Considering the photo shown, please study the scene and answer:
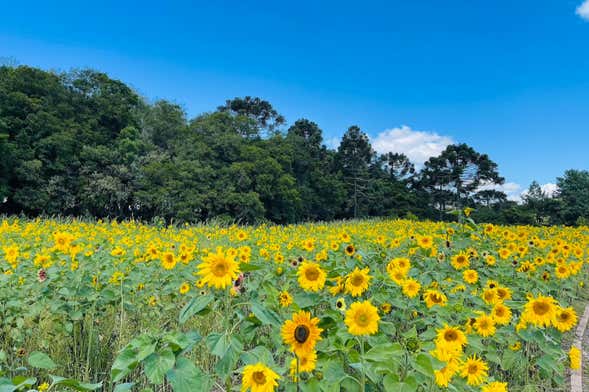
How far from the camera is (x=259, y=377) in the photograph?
38.1 inches

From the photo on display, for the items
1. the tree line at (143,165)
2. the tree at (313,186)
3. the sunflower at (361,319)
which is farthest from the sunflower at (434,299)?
the tree at (313,186)

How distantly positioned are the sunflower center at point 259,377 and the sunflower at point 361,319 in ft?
1.02

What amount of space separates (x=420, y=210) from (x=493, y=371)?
29.5 metres

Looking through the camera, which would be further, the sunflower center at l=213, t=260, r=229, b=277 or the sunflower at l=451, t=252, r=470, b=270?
the sunflower at l=451, t=252, r=470, b=270

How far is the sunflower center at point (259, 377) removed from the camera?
3.14 feet

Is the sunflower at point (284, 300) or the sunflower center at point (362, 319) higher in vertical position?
the sunflower center at point (362, 319)

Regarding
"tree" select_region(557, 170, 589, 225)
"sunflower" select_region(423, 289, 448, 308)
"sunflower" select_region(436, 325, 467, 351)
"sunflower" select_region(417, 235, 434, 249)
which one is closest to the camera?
"sunflower" select_region(436, 325, 467, 351)

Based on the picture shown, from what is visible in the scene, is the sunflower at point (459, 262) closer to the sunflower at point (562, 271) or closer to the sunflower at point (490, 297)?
the sunflower at point (490, 297)

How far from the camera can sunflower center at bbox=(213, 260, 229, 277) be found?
1211mm

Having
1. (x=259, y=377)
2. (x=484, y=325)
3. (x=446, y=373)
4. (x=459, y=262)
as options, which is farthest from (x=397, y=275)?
(x=259, y=377)

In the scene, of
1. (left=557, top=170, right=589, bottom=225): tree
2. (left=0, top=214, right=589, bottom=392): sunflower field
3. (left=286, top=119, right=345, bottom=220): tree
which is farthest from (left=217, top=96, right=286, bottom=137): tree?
(left=0, top=214, right=589, bottom=392): sunflower field

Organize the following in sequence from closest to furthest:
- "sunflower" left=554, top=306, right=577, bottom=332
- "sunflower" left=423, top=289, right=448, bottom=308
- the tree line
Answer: "sunflower" left=554, top=306, right=577, bottom=332 → "sunflower" left=423, top=289, right=448, bottom=308 → the tree line

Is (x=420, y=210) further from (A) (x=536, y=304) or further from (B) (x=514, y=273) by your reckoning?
(A) (x=536, y=304)

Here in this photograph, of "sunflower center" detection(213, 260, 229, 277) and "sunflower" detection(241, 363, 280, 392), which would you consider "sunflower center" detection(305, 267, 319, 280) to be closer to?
"sunflower center" detection(213, 260, 229, 277)
